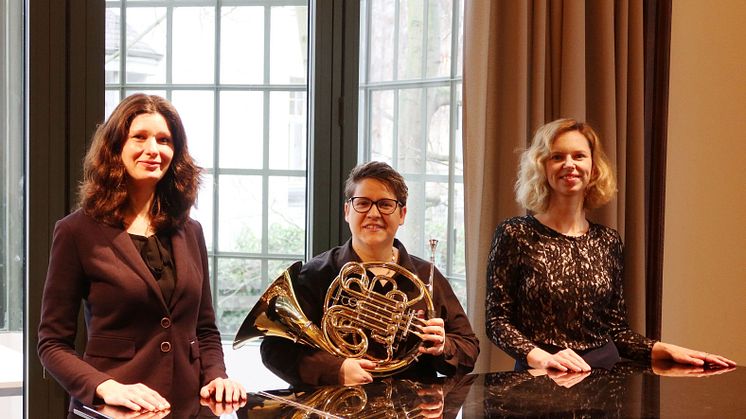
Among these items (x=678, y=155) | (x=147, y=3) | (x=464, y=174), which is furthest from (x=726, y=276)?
(x=147, y=3)

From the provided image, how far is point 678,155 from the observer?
3.56 meters

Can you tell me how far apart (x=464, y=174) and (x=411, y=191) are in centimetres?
27

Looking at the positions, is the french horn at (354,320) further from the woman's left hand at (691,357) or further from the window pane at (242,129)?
the window pane at (242,129)

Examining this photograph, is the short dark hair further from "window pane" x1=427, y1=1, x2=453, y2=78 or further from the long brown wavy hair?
"window pane" x1=427, y1=1, x2=453, y2=78

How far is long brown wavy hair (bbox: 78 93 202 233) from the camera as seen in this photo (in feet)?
6.56

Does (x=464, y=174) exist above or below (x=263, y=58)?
below

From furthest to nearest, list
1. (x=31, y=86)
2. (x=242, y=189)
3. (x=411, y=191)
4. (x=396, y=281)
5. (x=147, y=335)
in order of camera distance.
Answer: (x=411, y=191), (x=242, y=189), (x=31, y=86), (x=396, y=281), (x=147, y=335)

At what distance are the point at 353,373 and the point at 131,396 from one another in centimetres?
54

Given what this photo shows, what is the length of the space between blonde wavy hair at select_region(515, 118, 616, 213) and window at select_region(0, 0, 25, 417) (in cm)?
148

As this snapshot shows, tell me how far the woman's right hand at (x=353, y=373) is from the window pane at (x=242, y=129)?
3.69ft

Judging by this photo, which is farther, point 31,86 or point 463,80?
point 463,80

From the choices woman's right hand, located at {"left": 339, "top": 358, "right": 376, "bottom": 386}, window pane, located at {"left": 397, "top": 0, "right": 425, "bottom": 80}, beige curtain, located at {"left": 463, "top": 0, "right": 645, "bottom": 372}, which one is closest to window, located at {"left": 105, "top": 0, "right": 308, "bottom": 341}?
window pane, located at {"left": 397, "top": 0, "right": 425, "bottom": 80}

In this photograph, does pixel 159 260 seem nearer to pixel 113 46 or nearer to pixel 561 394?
pixel 561 394

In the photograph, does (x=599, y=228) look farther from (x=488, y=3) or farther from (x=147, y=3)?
(x=147, y=3)
